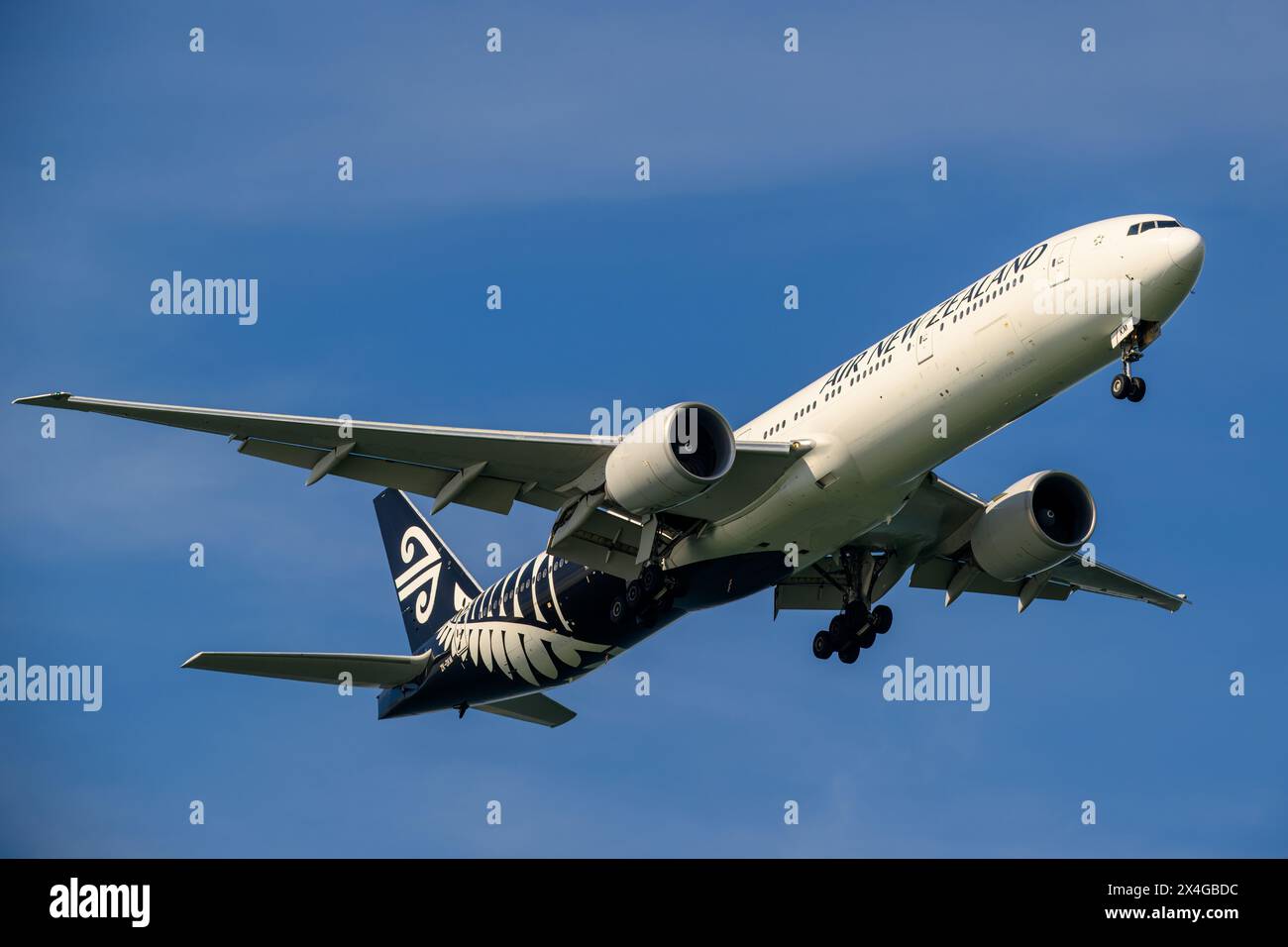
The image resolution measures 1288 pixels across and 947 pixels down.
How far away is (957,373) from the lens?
30.8 m

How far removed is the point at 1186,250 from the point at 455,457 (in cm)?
1453

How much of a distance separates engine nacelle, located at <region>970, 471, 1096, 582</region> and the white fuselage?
459 cm

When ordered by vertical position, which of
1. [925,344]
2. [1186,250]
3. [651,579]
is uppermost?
[1186,250]

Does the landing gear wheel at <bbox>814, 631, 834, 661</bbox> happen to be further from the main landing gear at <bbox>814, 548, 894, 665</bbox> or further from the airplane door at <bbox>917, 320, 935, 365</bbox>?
the airplane door at <bbox>917, 320, 935, 365</bbox>

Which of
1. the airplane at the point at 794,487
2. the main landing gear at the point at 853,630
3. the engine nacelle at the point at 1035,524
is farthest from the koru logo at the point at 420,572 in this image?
the engine nacelle at the point at 1035,524

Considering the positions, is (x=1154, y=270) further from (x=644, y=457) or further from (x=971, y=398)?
(x=644, y=457)

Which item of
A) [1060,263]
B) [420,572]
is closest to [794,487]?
[1060,263]

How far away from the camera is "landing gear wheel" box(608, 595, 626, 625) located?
3588cm

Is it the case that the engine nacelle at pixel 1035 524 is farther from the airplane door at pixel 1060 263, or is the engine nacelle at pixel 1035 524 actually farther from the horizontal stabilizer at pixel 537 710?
the horizontal stabilizer at pixel 537 710

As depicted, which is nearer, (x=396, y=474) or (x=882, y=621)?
(x=396, y=474)

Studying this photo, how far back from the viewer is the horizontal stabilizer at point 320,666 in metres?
36.2

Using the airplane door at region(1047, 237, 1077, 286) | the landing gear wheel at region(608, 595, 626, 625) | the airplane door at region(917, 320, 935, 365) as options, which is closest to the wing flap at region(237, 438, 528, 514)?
the landing gear wheel at region(608, 595, 626, 625)

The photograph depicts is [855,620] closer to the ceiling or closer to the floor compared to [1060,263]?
closer to the floor

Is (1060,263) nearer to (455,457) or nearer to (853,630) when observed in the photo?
(853,630)
